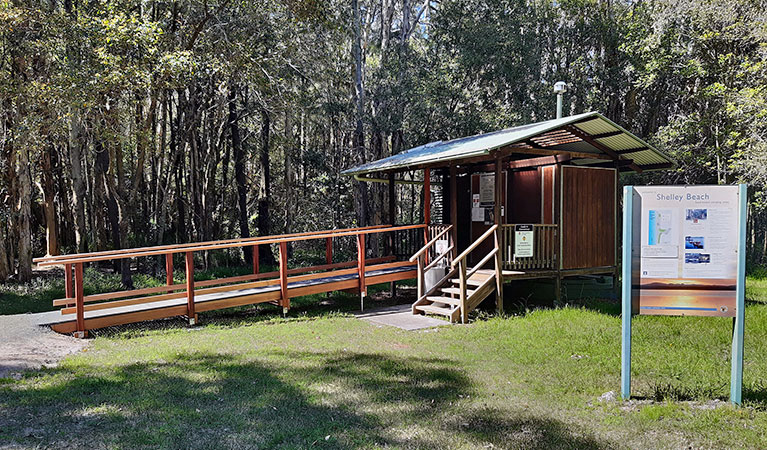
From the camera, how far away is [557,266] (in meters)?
9.44

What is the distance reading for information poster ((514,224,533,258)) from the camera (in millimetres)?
9023

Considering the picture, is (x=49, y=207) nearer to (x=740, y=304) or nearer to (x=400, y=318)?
(x=400, y=318)

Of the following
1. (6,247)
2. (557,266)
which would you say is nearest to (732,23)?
(557,266)

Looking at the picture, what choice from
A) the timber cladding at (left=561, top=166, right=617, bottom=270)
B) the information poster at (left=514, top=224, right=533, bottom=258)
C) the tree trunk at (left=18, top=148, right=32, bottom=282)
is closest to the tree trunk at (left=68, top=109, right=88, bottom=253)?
the tree trunk at (left=18, top=148, right=32, bottom=282)

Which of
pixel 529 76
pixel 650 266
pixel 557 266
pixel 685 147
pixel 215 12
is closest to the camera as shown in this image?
pixel 650 266

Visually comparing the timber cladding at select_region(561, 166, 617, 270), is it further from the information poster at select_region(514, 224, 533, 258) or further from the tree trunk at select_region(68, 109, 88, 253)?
the tree trunk at select_region(68, 109, 88, 253)

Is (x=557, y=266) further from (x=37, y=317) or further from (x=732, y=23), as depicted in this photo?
(x=732, y=23)

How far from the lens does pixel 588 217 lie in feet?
32.5

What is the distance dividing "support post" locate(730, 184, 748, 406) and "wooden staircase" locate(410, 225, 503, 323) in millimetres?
4211

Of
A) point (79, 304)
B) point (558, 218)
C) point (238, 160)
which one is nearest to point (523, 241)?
point (558, 218)

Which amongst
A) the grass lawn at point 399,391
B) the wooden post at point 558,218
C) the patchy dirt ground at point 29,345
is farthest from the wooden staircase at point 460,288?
the patchy dirt ground at point 29,345

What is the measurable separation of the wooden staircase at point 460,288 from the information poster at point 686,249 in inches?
162

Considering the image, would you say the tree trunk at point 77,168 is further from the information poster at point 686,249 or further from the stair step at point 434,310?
the information poster at point 686,249

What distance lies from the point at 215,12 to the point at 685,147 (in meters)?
13.1
